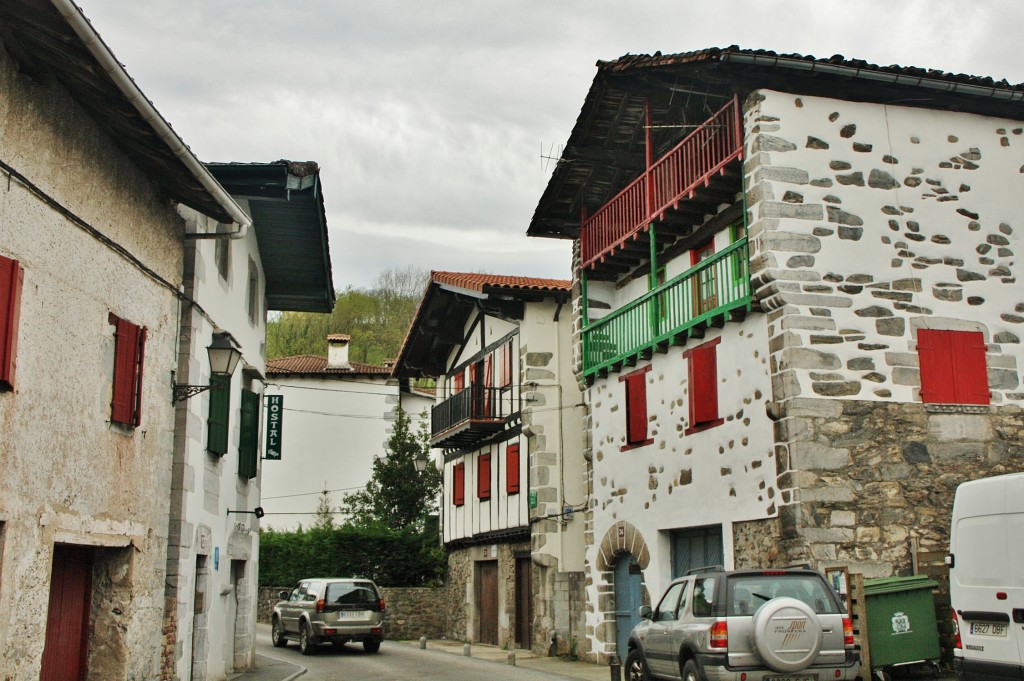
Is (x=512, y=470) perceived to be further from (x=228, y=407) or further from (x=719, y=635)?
(x=719, y=635)

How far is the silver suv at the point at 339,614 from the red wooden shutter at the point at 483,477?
4.32 m

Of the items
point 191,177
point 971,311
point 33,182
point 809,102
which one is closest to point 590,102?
point 809,102

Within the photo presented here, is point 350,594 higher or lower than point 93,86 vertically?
lower

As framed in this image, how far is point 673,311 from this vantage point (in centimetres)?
1611

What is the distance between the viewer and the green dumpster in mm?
11812

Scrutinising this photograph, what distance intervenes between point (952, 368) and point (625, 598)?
6673mm

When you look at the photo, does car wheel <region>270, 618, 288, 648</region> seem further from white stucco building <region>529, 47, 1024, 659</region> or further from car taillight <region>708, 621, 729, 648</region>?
car taillight <region>708, 621, 729, 648</region>

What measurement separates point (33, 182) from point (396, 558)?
22.2 meters

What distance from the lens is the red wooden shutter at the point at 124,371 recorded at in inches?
411

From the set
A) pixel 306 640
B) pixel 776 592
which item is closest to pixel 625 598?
pixel 306 640

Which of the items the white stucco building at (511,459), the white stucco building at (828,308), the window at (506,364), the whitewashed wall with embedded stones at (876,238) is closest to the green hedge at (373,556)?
the white stucco building at (511,459)

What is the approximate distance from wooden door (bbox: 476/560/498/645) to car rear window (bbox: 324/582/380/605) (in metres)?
4.01

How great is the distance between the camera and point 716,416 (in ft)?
48.9

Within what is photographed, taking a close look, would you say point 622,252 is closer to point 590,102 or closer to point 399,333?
point 590,102
